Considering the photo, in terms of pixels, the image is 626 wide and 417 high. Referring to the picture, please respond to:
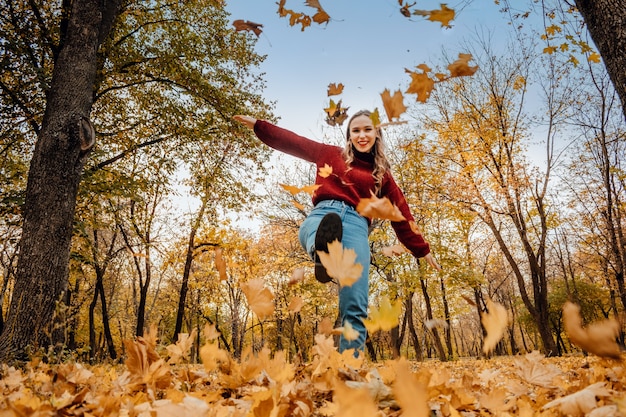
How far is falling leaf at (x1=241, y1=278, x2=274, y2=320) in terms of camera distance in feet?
5.11

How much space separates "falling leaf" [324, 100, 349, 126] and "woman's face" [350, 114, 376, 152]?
0.45 ft

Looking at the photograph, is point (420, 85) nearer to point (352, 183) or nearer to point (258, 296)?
point (352, 183)

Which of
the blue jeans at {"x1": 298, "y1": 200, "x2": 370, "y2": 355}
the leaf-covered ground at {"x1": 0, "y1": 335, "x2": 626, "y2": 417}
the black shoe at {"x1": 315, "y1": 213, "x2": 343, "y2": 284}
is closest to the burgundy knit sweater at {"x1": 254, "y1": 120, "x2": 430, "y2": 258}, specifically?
the blue jeans at {"x1": 298, "y1": 200, "x2": 370, "y2": 355}

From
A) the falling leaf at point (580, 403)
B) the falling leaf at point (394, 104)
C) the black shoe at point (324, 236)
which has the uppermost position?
the falling leaf at point (394, 104)

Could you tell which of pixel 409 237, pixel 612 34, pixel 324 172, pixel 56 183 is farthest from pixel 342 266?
pixel 56 183

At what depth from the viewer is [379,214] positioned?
1.63 metres

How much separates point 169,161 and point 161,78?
205 cm

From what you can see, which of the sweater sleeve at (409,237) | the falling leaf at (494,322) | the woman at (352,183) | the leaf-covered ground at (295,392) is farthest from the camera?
the sweater sleeve at (409,237)

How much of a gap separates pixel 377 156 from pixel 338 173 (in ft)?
1.24

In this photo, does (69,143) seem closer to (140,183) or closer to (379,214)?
(379,214)

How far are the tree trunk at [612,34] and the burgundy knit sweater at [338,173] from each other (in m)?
1.61

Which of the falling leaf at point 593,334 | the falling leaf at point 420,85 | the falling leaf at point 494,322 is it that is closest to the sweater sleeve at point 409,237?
the falling leaf at point 420,85

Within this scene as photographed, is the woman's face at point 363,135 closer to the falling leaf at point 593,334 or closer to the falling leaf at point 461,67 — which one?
the falling leaf at point 461,67

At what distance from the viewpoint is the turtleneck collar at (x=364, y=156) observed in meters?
2.75
